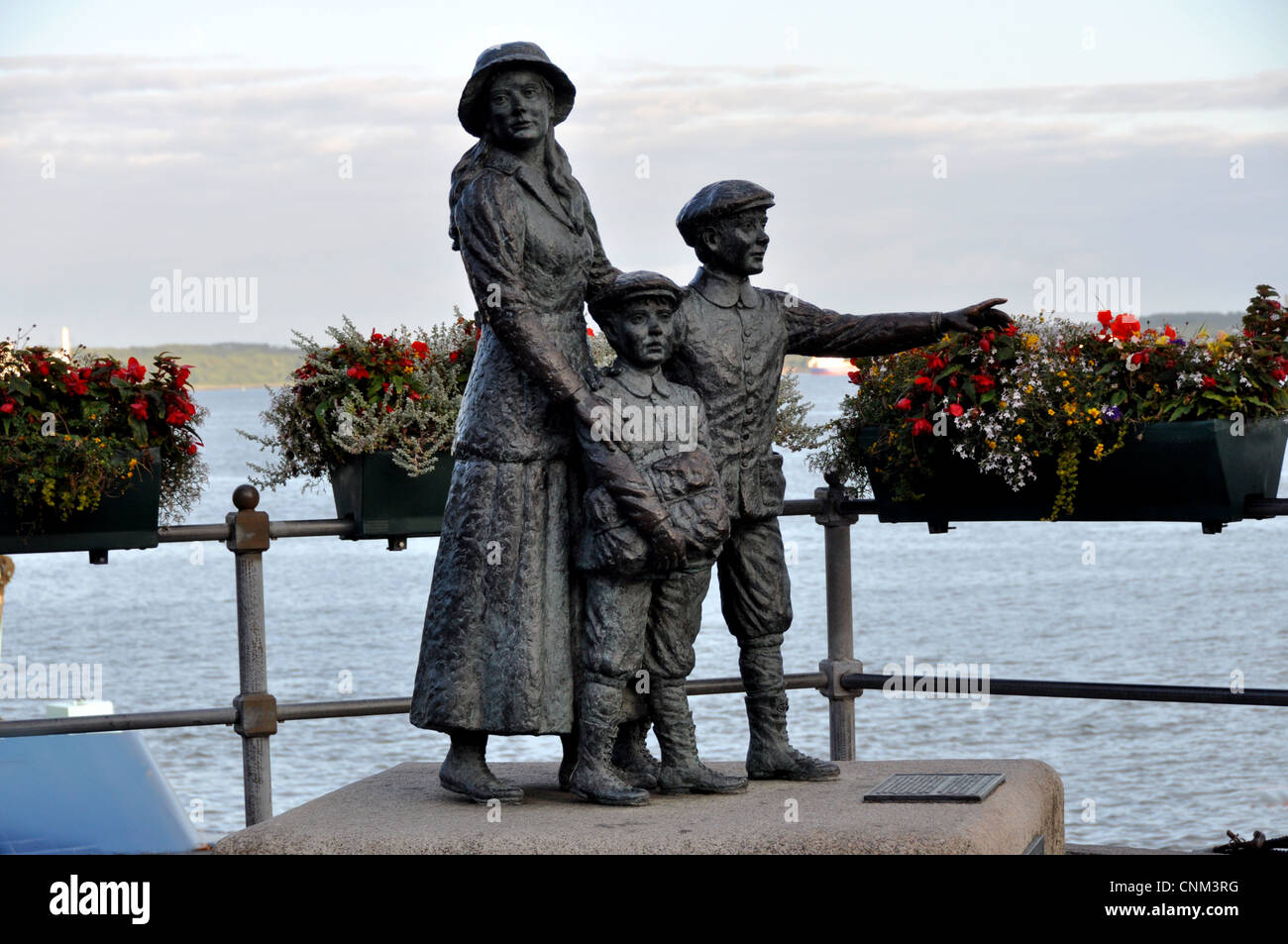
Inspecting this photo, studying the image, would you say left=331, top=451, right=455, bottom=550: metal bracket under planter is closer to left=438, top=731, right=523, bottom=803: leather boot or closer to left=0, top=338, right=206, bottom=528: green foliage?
left=0, top=338, right=206, bottom=528: green foliage

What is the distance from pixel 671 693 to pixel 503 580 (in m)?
0.58

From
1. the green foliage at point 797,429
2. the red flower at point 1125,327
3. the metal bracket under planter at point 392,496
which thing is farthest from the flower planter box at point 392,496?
the red flower at point 1125,327

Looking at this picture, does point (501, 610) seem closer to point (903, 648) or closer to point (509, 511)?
point (509, 511)

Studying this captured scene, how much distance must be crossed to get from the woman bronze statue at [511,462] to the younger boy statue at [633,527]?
0.20ft

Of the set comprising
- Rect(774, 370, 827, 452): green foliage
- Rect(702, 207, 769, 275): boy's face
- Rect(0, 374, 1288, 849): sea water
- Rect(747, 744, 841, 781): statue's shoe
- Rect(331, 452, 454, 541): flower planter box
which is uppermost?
Rect(702, 207, 769, 275): boy's face

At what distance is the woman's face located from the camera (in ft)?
15.2

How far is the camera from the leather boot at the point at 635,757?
192 inches

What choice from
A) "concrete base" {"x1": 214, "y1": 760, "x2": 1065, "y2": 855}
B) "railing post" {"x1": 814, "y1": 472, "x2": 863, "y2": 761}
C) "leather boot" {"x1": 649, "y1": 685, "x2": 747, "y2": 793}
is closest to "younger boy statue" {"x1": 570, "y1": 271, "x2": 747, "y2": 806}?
"leather boot" {"x1": 649, "y1": 685, "x2": 747, "y2": 793}

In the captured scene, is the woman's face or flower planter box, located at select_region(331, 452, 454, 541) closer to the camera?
the woman's face

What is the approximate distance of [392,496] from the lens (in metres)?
6.04

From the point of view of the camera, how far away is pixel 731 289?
16.0 feet

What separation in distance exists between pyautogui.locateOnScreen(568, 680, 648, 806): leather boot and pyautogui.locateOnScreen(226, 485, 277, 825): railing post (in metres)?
1.64
